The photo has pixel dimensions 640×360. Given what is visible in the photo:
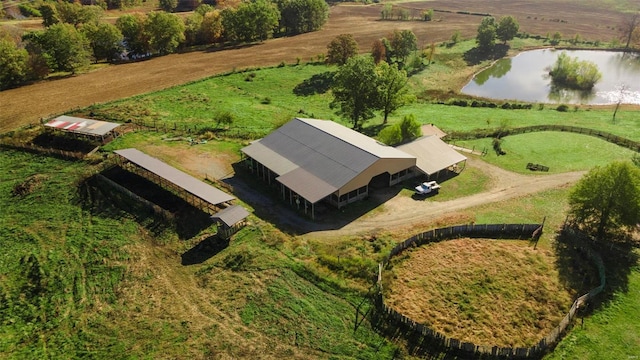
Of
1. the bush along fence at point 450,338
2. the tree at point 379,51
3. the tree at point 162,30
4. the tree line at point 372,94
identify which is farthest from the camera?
the tree at point 162,30

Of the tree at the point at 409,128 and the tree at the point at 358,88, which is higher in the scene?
the tree at the point at 358,88

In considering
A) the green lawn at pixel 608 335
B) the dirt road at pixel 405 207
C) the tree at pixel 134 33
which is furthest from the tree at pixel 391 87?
the tree at pixel 134 33

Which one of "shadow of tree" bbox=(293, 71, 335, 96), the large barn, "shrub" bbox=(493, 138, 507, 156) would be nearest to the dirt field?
"shadow of tree" bbox=(293, 71, 335, 96)

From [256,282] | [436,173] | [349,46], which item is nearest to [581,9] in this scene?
[349,46]

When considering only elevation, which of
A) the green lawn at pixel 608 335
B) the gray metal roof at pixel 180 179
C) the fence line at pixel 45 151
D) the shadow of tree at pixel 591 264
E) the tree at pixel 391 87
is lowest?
the green lawn at pixel 608 335

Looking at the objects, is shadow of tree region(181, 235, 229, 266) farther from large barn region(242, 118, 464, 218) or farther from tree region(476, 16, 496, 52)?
tree region(476, 16, 496, 52)

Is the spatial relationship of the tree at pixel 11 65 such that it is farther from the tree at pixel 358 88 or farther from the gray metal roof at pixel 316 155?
the tree at pixel 358 88

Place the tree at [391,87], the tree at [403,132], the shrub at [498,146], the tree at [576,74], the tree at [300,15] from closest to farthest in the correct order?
the tree at [403,132] → the shrub at [498,146] → the tree at [391,87] → the tree at [576,74] → the tree at [300,15]
